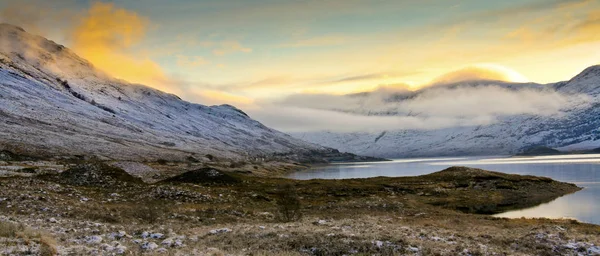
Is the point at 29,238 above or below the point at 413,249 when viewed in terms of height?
above

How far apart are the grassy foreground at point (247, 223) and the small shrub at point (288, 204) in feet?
0.48

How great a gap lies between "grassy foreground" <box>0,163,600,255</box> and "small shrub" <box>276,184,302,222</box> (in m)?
0.14

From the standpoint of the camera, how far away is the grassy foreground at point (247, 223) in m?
24.4

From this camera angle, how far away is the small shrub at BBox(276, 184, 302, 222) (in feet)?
143

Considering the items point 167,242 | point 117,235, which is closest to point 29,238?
point 117,235

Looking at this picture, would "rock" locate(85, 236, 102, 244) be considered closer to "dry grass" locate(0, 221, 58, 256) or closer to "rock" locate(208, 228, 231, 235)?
"dry grass" locate(0, 221, 58, 256)

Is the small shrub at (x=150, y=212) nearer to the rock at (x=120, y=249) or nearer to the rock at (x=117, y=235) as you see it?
the rock at (x=117, y=235)

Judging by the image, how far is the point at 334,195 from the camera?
62562 millimetres

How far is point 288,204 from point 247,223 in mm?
15604

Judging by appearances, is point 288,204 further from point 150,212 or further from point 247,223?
point 150,212

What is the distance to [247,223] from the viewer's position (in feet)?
123

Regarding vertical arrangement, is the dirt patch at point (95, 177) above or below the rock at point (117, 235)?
above

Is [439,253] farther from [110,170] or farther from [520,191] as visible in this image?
[520,191]

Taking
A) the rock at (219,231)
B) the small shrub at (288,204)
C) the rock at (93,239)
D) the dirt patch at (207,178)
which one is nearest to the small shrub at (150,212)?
the rock at (219,231)
